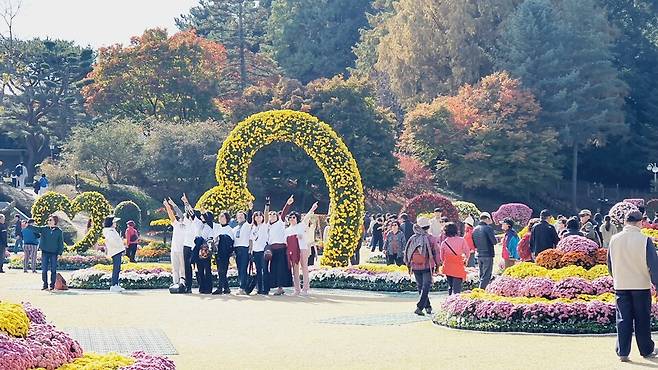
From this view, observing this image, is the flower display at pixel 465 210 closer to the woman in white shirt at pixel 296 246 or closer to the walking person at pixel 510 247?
the walking person at pixel 510 247

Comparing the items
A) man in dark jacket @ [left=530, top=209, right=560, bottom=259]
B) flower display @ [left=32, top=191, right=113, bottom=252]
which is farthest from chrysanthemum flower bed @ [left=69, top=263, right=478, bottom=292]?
flower display @ [left=32, top=191, right=113, bottom=252]

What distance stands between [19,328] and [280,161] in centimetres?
4534

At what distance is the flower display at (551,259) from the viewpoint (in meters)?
16.1

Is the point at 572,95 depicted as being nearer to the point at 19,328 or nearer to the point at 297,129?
the point at 297,129

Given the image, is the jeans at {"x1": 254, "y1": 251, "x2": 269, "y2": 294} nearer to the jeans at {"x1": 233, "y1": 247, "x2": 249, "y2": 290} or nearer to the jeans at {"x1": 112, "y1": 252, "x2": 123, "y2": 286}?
the jeans at {"x1": 233, "y1": 247, "x2": 249, "y2": 290}

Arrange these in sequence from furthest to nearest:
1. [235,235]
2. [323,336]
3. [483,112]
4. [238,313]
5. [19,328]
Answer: [483,112], [235,235], [238,313], [323,336], [19,328]

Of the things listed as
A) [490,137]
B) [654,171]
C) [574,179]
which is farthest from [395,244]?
[654,171]

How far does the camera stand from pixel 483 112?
58.4m

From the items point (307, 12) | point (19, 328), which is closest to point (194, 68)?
point (307, 12)

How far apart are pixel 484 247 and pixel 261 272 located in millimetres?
4487

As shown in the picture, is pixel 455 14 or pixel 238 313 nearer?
pixel 238 313

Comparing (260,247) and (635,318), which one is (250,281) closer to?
(260,247)

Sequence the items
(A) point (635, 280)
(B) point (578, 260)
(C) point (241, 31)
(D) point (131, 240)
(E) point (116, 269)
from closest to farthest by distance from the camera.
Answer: (A) point (635, 280) < (B) point (578, 260) < (E) point (116, 269) < (D) point (131, 240) < (C) point (241, 31)

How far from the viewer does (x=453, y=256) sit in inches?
694
